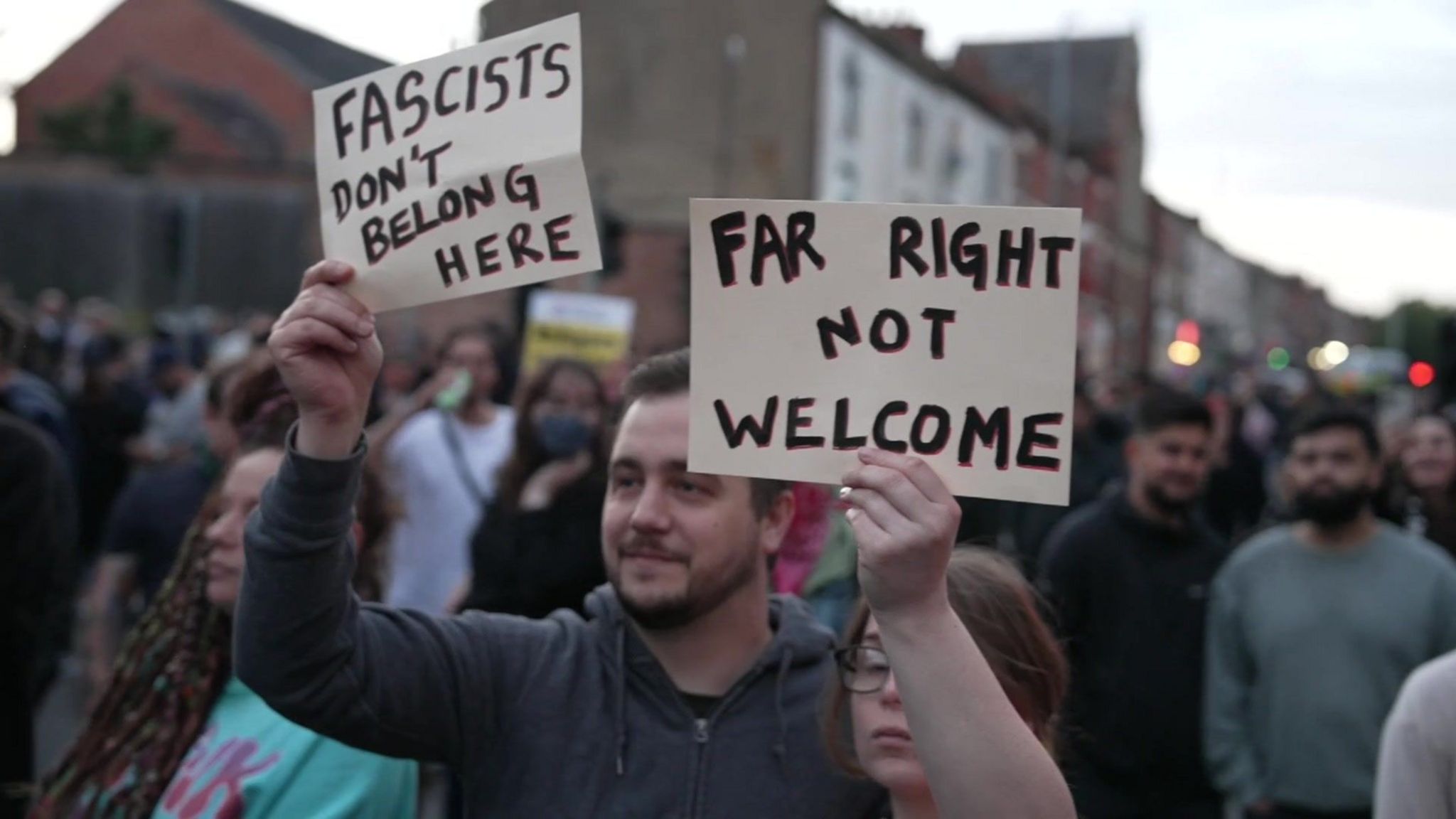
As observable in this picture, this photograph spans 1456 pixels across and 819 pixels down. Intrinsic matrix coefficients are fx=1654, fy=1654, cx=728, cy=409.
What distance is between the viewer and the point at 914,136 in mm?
35250

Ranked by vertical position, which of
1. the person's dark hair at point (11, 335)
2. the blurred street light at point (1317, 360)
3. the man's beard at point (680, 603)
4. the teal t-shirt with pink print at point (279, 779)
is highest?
the person's dark hair at point (11, 335)

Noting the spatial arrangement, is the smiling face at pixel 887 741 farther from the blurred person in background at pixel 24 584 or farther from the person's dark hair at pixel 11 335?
the person's dark hair at pixel 11 335

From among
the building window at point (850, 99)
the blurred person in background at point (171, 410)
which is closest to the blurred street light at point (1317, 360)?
the building window at point (850, 99)

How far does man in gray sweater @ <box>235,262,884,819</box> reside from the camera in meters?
2.35

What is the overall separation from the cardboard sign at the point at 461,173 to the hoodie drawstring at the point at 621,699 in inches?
24.8

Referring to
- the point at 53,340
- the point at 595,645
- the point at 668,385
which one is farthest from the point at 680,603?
the point at 53,340

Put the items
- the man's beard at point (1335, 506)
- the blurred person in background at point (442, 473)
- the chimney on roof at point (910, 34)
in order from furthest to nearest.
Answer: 1. the chimney on roof at point (910, 34)
2. the blurred person in background at point (442, 473)
3. the man's beard at point (1335, 506)

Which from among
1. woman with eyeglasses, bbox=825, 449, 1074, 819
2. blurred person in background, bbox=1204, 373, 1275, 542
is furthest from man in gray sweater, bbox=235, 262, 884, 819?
blurred person in background, bbox=1204, 373, 1275, 542

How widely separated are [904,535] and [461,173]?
90 centimetres

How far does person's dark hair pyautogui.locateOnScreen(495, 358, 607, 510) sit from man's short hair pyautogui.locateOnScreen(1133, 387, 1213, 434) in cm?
190

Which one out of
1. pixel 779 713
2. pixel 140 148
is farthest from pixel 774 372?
pixel 140 148

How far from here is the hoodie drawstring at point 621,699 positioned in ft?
8.36

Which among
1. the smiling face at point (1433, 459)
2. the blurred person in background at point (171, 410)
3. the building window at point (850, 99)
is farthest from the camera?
the building window at point (850, 99)

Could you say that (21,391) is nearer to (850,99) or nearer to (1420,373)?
(1420,373)
